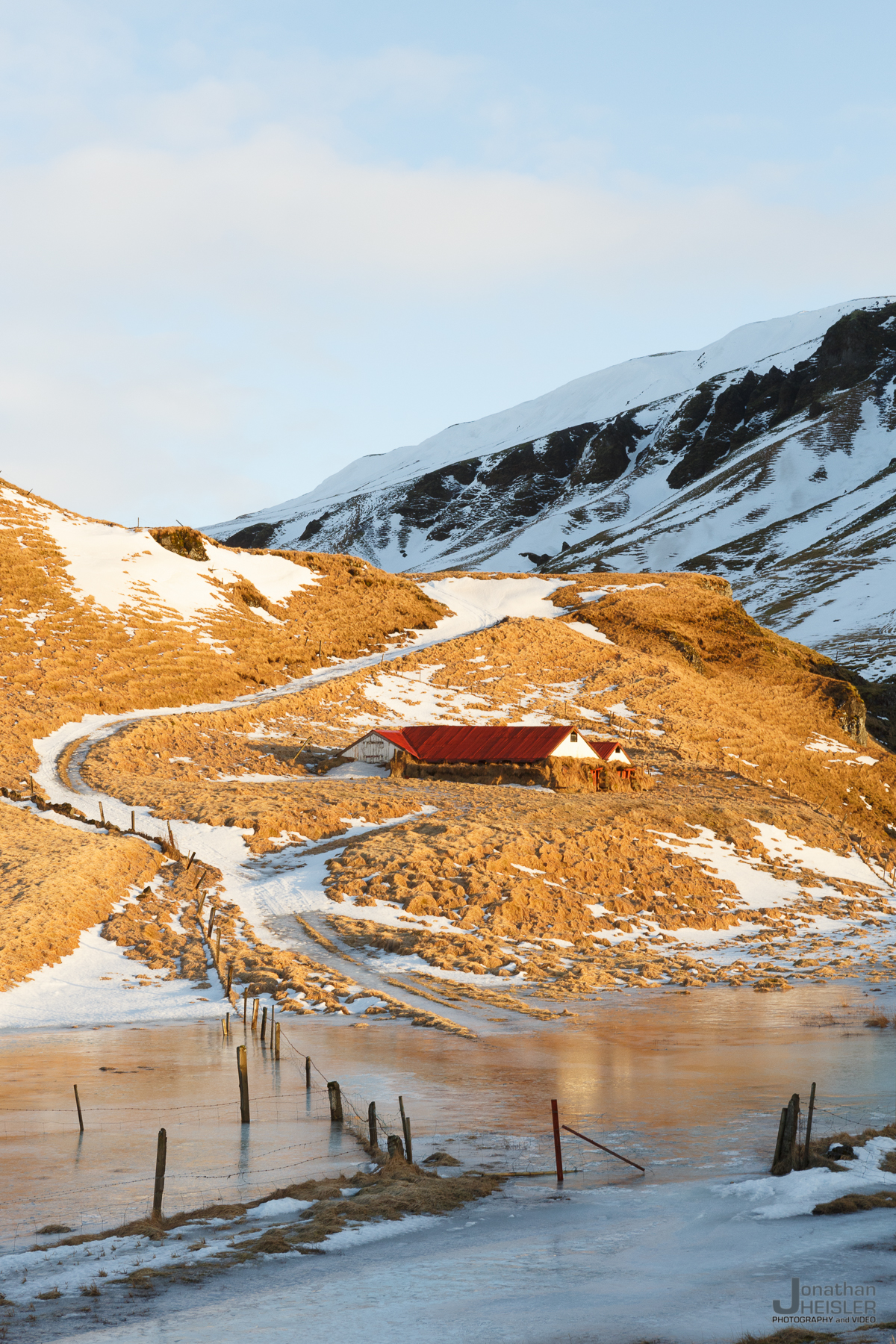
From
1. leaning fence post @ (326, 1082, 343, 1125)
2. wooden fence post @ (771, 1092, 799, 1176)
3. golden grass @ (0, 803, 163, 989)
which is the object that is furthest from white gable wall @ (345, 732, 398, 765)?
wooden fence post @ (771, 1092, 799, 1176)

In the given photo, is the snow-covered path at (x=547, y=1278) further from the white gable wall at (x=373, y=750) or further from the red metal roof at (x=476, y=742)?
the white gable wall at (x=373, y=750)

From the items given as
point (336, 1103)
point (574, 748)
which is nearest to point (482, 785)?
point (574, 748)

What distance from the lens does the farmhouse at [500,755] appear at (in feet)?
157

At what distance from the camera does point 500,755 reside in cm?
4878

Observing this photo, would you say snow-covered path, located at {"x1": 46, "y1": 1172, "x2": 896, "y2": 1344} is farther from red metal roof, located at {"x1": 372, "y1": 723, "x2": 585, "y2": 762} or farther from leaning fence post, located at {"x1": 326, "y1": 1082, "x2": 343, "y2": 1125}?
red metal roof, located at {"x1": 372, "y1": 723, "x2": 585, "y2": 762}

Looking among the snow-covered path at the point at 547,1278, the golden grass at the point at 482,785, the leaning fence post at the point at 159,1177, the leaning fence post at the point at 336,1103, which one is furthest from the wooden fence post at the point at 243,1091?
the golden grass at the point at 482,785

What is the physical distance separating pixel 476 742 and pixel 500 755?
157 cm

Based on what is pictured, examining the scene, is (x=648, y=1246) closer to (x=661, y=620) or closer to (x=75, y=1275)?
(x=75, y=1275)

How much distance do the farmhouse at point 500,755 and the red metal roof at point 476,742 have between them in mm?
32

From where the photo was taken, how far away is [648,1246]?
36.8ft

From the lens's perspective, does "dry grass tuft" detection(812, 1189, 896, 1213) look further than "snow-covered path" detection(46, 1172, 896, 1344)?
Yes

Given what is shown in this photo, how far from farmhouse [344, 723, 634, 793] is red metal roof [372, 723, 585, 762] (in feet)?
0.10

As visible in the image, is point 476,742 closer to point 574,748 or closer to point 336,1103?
point 574,748

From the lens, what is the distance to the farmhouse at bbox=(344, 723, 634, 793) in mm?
47750
